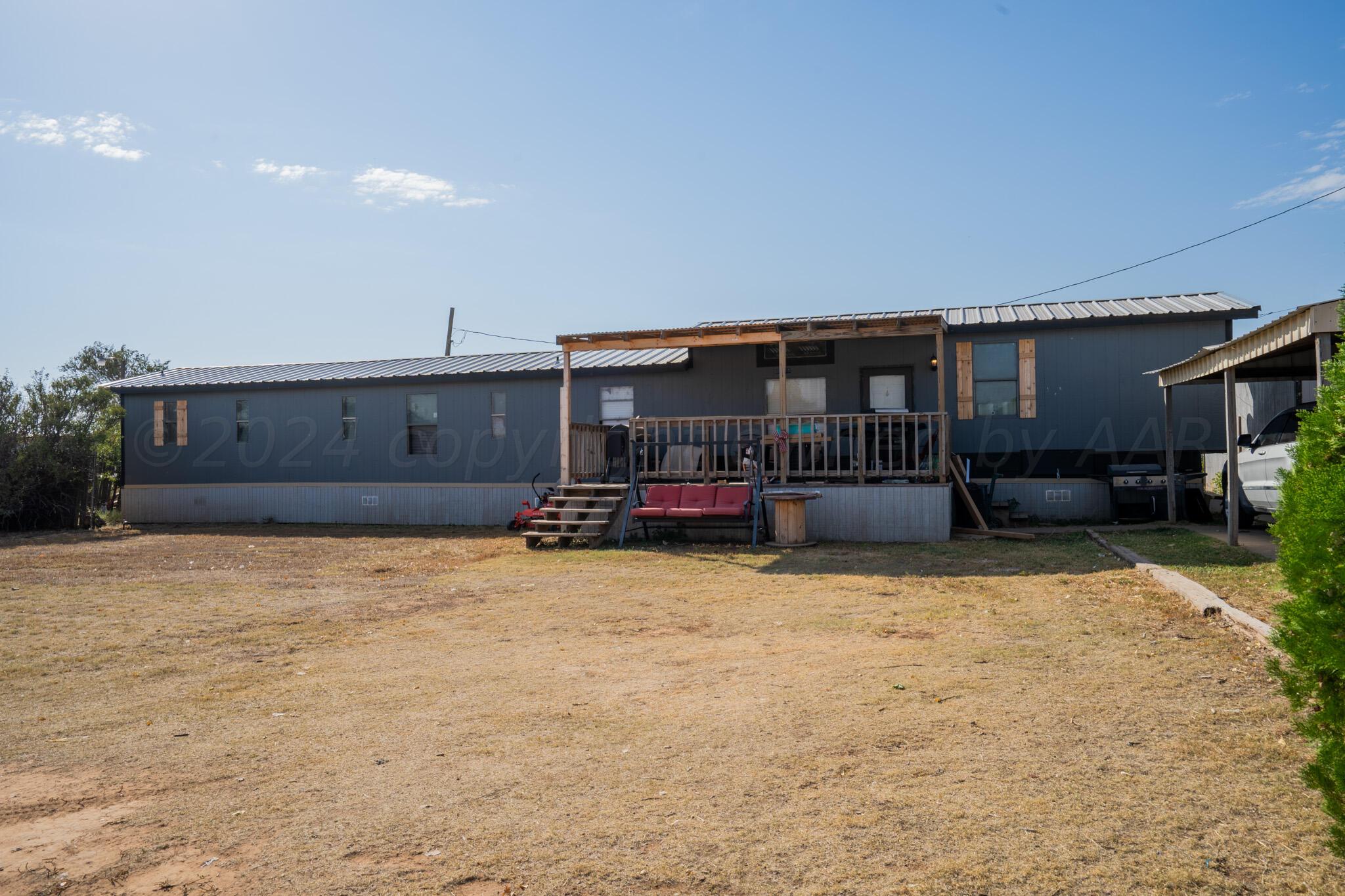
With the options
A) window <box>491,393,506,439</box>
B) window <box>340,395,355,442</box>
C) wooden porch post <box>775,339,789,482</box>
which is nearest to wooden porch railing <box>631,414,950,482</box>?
wooden porch post <box>775,339,789,482</box>

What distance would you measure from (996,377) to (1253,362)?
14.2ft

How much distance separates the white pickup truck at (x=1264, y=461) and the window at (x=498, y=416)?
11772 millimetres

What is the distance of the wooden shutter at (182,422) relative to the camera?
19.0 metres

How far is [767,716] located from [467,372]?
45.1 feet

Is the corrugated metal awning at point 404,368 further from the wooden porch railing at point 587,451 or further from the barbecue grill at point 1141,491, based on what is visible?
the barbecue grill at point 1141,491

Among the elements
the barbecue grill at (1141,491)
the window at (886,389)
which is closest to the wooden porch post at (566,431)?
the window at (886,389)

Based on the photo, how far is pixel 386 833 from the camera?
2.96 meters

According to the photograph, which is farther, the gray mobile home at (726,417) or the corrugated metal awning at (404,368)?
the corrugated metal awning at (404,368)

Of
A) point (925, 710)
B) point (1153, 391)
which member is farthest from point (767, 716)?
point (1153, 391)

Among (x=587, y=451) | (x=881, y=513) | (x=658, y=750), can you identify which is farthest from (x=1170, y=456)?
(x=658, y=750)

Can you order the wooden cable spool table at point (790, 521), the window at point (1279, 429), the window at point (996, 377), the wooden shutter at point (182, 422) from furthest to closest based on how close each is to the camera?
the wooden shutter at point (182, 422) → the window at point (996, 377) → the wooden cable spool table at point (790, 521) → the window at point (1279, 429)

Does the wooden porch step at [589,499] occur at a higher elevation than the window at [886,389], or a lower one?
lower

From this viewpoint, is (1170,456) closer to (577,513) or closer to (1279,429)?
(1279,429)

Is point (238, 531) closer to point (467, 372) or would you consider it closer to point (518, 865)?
point (467, 372)
